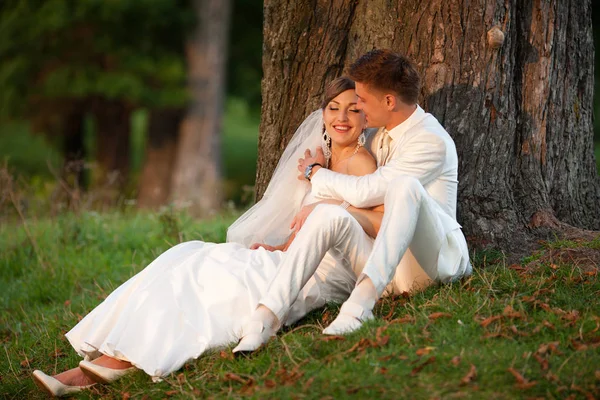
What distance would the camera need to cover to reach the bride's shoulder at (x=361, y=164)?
205 inches

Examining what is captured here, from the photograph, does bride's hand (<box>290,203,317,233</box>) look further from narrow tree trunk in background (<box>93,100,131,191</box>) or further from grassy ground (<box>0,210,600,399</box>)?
narrow tree trunk in background (<box>93,100,131,191</box>)

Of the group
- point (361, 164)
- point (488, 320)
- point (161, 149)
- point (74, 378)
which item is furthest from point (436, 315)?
point (161, 149)

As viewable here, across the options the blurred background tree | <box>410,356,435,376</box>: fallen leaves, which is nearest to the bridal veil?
<box>410,356,435,376</box>: fallen leaves

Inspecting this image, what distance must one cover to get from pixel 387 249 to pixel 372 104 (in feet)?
3.45

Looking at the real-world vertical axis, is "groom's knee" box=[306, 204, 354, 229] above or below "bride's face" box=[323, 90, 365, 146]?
below

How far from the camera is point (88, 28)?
1491cm

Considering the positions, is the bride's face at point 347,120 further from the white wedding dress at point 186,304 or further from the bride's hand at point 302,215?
the white wedding dress at point 186,304

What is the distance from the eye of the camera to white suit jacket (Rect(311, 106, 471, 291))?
190 inches

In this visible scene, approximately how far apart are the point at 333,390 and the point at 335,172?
1652mm

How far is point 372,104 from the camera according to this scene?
5023mm

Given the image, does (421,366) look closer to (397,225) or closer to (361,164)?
(397,225)

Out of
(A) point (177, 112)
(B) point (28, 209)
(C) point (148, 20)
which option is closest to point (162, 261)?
(B) point (28, 209)

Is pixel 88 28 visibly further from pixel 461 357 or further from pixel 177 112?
pixel 461 357

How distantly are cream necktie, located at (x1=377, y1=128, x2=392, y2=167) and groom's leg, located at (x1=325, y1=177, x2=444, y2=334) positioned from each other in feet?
2.34
